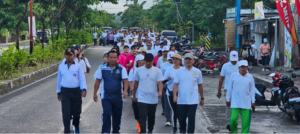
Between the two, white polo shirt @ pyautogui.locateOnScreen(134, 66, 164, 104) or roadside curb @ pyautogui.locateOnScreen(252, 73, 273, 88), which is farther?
roadside curb @ pyautogui.locateOnScreen(252, 73, 273, 88)

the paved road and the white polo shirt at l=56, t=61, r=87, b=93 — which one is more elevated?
the white polo shirt at l=56, t=61, r=87, b=93

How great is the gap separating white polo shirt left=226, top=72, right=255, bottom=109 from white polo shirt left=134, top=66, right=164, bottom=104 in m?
1.33

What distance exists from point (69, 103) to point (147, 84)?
55.6 inches

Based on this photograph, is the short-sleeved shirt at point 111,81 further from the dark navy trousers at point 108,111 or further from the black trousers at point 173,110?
the black trousers at point 173,110

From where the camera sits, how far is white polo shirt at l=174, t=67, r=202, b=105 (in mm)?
7871

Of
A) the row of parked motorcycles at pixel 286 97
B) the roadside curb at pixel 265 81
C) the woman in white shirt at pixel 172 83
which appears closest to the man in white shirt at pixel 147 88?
the woman in white shirt at pixel 172 83

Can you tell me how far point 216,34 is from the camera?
151 feet

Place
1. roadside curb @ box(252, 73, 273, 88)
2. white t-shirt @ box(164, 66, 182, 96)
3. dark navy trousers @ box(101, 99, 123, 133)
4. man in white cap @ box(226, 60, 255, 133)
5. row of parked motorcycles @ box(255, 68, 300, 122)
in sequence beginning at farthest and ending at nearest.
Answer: roadside curb @ box(252, 73, 273, 88), row of parked motorcycles @ box(255, 68, 300, 122), white t-shirt @ box(164, 66, 182, 96), man in white cap @ box(226, 60, 255, 133), dark navy trousers @ box(101, 99, 123, 133)

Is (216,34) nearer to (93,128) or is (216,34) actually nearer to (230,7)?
(230,7)

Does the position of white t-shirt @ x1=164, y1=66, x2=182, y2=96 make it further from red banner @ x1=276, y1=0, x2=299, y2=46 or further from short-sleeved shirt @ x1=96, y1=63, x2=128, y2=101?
red banner @ x1=276, y1=0, x2=299, y2=46

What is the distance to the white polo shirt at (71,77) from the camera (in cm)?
816

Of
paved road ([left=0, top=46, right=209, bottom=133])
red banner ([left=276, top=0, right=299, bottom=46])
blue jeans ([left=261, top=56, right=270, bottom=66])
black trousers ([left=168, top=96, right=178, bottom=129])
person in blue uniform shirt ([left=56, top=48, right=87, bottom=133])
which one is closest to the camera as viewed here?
person in blue uniform shirt ([left=56, top=48, right=87, bottom=133])

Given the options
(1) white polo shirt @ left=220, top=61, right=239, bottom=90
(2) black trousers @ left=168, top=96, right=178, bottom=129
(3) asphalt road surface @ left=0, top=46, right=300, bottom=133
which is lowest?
(3) asphalt road surface @ left=0, top=46, right=300, bottom=133

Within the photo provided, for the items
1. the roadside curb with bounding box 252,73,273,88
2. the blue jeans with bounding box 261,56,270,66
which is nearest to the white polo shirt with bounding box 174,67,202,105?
the roadside curb with bounding box 252,73,273,88
